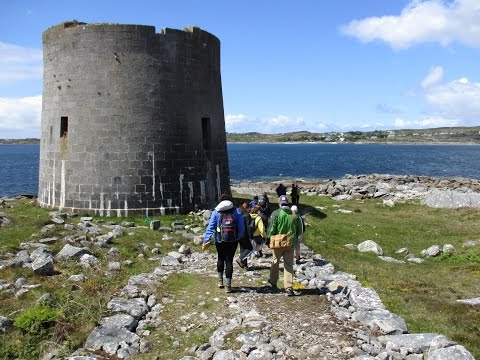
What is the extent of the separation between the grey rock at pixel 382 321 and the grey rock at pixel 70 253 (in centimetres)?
791

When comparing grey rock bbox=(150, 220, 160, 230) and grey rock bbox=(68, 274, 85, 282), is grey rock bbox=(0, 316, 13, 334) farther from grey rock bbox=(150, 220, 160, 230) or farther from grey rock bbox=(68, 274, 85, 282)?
grey rock bbox=(150, 220, 160, 230)

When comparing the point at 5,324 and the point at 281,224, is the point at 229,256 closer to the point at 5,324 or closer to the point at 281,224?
the point at 281,224

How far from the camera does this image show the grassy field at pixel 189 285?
8.70m

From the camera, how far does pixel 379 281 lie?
12641mm

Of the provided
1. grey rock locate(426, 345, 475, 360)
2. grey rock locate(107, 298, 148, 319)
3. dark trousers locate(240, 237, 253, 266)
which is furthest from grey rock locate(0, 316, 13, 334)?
grey rock locate(426, 345, 475, 360)

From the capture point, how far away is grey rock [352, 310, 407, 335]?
8.48 meters

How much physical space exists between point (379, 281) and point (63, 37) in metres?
16.1

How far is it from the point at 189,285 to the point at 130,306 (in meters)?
2.18

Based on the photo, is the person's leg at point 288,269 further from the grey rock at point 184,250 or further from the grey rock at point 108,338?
the grey rock at point 184,250

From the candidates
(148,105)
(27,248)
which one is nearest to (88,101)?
(148,105)

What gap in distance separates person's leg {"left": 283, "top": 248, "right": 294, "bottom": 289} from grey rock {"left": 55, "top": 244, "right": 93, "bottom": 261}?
19.9ft

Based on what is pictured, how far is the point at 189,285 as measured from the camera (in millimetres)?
11695

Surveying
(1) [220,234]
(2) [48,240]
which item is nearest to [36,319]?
(1) [220,234]

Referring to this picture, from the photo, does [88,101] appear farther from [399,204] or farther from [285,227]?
[399,204]
